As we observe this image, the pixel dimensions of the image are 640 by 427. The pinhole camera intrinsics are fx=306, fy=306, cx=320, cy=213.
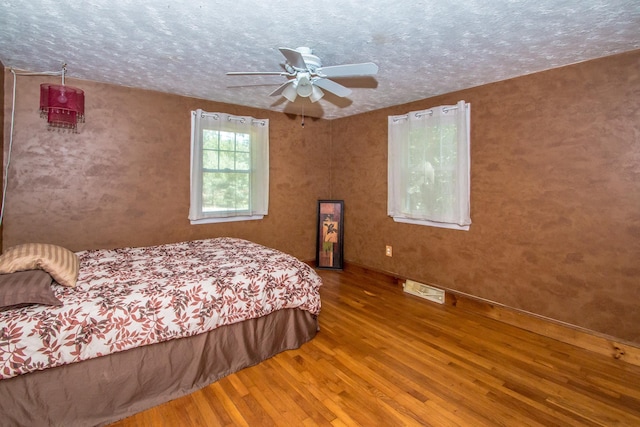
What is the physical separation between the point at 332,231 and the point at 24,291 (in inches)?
141

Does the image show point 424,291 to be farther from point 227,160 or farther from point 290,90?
point 227,160

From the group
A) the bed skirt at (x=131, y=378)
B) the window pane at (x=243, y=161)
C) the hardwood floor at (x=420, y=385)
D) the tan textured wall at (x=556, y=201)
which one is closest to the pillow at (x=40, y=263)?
the bed skirt at (x=131, y=378)

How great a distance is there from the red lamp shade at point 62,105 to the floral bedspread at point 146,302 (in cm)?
131

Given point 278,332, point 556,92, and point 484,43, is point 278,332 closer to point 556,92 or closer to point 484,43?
point 484,43

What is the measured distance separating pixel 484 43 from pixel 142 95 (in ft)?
11.0

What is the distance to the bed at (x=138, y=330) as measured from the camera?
62.3 inches

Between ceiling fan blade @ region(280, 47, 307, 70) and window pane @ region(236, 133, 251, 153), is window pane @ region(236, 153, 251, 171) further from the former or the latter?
ceiling fan blade @ region(280, 47, 307, 70)

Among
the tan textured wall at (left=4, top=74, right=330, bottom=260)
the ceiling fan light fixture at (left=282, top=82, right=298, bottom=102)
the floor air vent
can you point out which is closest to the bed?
the tan textured wall at (left=4, top=74, right=330, bottom=260)

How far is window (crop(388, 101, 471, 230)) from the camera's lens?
333 cm

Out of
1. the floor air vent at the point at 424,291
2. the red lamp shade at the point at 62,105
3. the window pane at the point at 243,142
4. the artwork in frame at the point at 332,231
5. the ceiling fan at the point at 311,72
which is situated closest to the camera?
the ceiling fan at the point at 311,72

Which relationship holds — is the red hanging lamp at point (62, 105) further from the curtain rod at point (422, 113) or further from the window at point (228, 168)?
the curtain rod at point (422, 113)

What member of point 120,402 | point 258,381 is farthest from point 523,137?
point 120,402

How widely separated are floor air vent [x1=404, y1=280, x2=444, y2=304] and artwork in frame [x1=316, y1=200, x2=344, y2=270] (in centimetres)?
117

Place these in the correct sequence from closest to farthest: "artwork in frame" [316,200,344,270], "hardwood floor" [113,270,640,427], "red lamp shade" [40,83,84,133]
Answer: "hardwood floor" [113,270,640,427] < "red lamp shade" [40,83,84,133] < "artwork in frame" [316,200,344,270]
